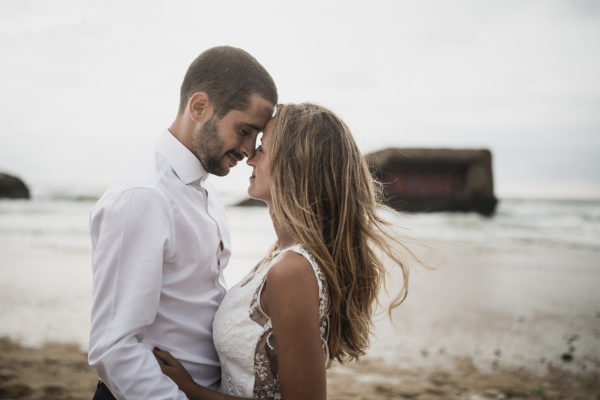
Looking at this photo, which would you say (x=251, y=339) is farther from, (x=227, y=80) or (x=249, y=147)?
(x=227, y=80)

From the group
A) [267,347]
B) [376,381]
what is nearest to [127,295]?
[267,347]

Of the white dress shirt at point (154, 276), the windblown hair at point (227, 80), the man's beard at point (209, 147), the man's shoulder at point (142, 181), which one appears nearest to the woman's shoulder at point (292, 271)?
the white dress shirt at point (154, 276)

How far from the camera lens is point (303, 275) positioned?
67.8 inches

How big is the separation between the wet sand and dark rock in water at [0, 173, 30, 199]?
19.3 metres

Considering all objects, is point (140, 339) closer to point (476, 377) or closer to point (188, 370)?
point (188, 370)

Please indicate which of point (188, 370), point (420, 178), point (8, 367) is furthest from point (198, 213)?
point (420, 178)

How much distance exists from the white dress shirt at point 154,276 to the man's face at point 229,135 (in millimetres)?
101

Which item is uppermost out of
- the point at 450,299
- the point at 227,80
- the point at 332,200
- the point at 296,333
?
the point at 227,80

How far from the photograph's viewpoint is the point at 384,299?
623 centimetres

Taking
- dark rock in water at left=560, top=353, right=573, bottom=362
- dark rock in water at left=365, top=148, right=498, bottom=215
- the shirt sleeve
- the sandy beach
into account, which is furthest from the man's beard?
dark rock in water at left=365, top=148, right=498, bottom=215

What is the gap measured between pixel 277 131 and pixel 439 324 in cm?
431

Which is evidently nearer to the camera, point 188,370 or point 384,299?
point 188,370

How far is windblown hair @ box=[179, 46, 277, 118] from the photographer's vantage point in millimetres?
2230

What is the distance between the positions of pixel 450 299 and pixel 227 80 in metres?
5.36
